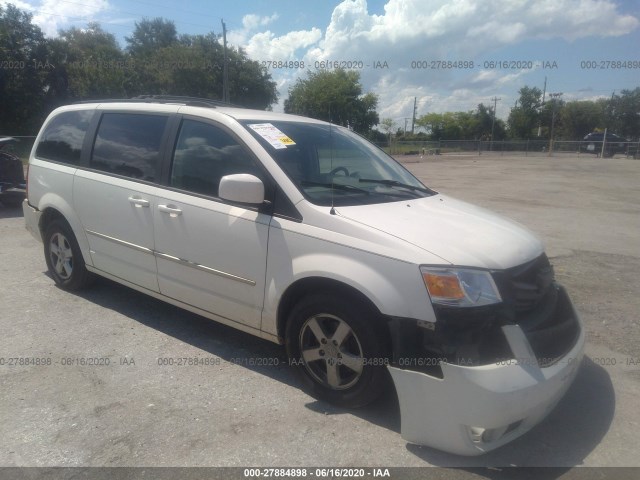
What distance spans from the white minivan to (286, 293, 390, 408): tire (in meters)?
0.01

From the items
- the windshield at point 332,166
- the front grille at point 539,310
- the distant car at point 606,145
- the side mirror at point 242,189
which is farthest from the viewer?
the distant car at point 606,145

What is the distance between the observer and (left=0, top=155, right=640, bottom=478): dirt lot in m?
2.75

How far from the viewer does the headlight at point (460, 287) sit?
2.62m

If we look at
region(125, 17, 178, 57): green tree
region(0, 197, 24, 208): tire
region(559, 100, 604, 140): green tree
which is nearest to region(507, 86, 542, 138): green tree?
region(559, 100, 604, 140): green tree

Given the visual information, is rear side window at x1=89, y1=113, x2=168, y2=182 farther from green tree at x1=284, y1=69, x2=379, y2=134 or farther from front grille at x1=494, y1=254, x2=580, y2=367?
front grille at x1=494, y1=254, x2=580, y2=367

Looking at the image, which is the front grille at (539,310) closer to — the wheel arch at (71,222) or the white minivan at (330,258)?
the white minivan at (330,258)

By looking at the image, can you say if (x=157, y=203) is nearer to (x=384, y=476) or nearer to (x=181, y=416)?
(x=181, y=416)

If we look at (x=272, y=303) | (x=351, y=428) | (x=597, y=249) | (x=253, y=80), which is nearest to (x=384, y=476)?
(x=351, y=428)

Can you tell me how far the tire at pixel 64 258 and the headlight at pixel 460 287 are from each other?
12.1ft

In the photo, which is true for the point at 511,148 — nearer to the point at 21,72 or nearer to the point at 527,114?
the point at 527,114

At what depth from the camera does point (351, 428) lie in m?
2.99

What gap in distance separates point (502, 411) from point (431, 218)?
4.25ft

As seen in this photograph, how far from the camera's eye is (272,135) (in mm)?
3656

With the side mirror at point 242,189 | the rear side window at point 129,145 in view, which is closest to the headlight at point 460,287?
the side mirror at point 242,189
